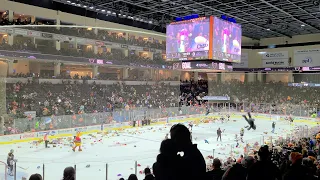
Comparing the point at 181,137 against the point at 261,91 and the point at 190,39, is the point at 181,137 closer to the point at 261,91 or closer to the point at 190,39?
the point at 190,39

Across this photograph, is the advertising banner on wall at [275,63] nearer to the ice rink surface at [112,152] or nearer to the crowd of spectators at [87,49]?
the crowd of spectators at [87,49]

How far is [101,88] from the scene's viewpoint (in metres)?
28.7

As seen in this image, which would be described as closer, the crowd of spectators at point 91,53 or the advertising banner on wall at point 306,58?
the crowd of spectators at point 91,53

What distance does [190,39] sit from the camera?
1955cm

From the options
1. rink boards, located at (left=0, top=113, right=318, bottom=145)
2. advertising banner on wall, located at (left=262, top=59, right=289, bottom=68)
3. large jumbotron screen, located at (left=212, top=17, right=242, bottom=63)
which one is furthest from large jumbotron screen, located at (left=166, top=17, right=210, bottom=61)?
advertising banner on wall, located at (left=262, top=59, right=289, bottom=68)

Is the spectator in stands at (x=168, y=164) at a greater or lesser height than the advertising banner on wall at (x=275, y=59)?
lesser

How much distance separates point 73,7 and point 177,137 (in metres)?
27.3

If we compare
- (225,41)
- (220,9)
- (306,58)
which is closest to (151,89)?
(220,9)

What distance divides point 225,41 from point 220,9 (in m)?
8.28

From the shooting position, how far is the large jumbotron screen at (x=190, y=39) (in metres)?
19.0

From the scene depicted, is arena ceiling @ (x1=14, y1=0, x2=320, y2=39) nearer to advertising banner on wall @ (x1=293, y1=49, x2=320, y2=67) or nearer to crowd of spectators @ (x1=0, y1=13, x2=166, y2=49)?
crowd of spectators @ (x1=0, y1=13, x2=166, y2=49)

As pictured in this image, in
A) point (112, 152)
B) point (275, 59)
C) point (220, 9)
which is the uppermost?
point (220, 9)

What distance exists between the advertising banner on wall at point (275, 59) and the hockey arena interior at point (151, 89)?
5.3 inches

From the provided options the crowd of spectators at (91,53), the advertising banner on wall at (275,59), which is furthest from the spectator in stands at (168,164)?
the advertising banner on wall at (275,59)
